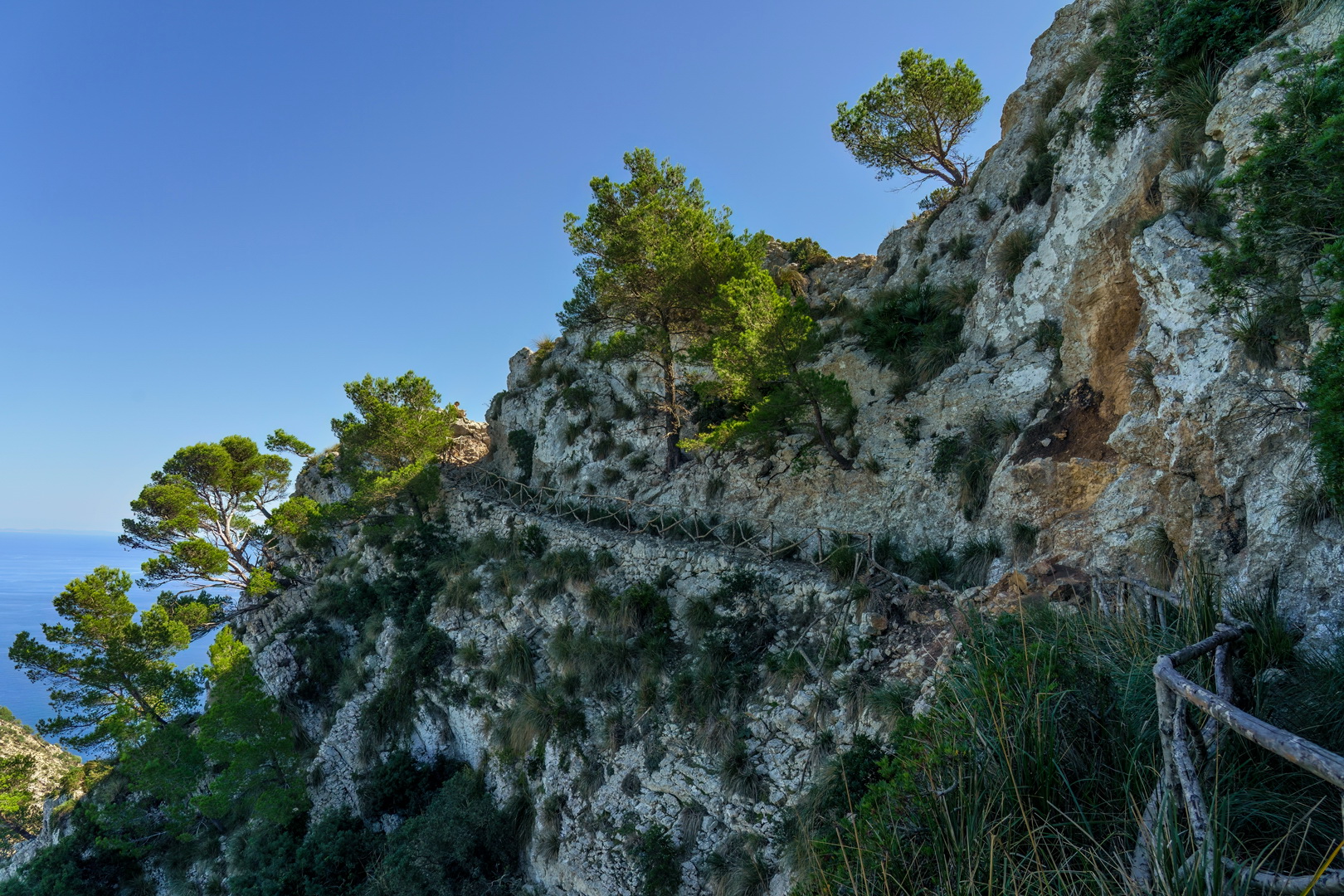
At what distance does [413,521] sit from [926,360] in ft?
63.2

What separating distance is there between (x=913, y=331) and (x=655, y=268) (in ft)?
27.2

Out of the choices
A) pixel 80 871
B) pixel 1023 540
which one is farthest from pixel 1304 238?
pixel 80 871

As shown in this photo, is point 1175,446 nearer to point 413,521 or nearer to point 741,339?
point 741,339

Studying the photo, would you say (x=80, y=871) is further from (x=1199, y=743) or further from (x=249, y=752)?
(x=1199, y=743)

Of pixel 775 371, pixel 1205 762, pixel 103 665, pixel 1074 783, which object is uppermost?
pixel 103 665

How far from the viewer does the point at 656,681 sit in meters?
12.1

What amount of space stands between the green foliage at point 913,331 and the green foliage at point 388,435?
16951 mm

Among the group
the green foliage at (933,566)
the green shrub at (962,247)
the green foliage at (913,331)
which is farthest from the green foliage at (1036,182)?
the green foliage at (933,566)

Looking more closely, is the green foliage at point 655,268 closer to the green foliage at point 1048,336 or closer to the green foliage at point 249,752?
the green foliage at point 1048,336

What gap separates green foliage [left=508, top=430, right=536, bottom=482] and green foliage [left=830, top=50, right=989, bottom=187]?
16.3 metres

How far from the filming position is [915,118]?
64.6 feet

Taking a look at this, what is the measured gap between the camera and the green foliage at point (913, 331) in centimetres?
1359

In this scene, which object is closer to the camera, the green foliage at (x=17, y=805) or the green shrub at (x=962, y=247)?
the green shrub at (x=962, y=247)

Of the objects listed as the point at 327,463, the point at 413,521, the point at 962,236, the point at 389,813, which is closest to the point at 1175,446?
the point at 962,236
